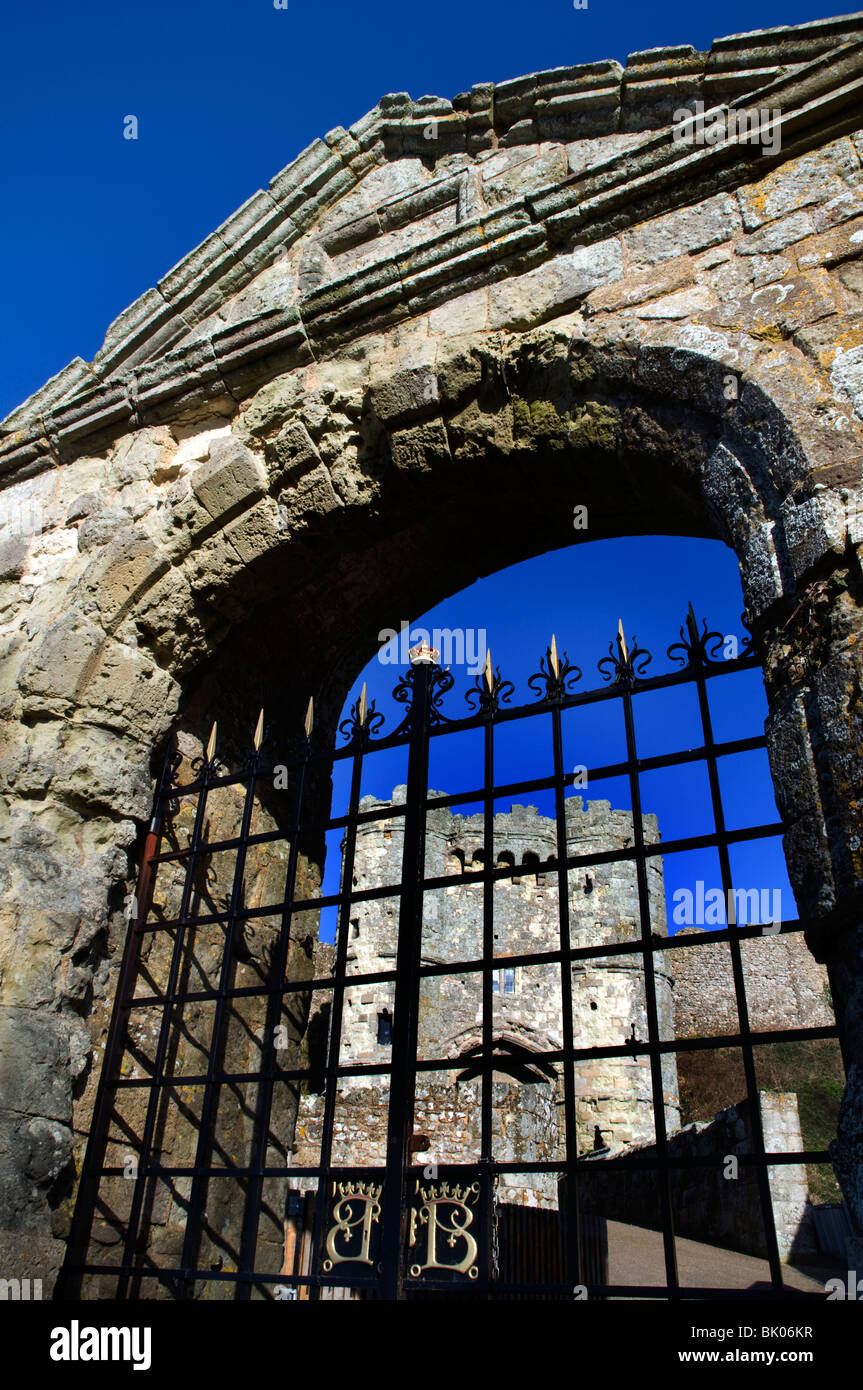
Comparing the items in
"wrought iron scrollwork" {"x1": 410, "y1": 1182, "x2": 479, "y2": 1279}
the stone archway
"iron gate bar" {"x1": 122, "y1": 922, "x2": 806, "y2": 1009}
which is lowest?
"wrought iron scrollwork" {"x1": 410, "y1": 1182, "x2": 479, "y2": 1279}

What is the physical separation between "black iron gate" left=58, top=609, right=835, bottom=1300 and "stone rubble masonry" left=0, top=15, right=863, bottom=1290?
19 cm

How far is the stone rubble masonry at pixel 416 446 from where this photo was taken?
8.95 ft

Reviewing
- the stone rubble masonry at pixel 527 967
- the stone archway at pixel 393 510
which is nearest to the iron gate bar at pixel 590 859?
the stone archway at pixel 393 510

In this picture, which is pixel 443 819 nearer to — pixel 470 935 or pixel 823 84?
pixel 470 935

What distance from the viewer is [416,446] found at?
3.57 meters

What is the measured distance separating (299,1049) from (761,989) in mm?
23683

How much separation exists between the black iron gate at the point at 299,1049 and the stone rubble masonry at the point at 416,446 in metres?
0.19

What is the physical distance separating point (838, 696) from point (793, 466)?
722 mm

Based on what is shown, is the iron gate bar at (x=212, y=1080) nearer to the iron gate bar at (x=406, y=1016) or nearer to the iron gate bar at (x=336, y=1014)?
the iron gate bar at (x=336, y=1014)

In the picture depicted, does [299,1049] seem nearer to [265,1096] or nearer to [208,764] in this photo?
[265,1096]

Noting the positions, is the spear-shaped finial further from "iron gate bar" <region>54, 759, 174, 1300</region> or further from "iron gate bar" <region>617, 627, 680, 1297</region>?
"iron gate bar" <region>54, 759, 174, 1300</region>

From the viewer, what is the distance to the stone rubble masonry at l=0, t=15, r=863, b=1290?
8.95ft

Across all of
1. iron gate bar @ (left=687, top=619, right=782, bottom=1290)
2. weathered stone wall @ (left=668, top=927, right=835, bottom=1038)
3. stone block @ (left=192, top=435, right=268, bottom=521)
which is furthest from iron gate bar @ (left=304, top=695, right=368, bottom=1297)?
weathered stone wall @ (left=668, top=927, right=835, bottom=1038)

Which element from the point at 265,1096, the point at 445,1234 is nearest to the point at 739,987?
the point at 445,1234
